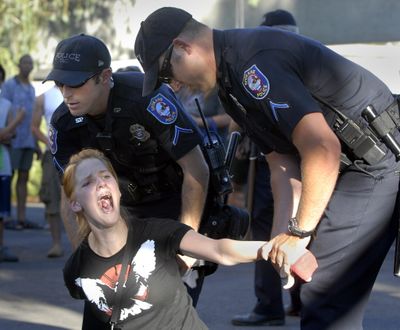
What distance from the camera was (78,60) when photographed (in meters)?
4.81

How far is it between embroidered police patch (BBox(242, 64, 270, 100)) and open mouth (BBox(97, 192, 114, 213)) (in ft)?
2.42

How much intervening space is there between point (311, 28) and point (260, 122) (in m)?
7.81

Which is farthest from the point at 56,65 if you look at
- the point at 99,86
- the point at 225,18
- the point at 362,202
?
the point at 225,18

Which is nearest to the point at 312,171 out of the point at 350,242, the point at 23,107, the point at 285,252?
the point at 285,252

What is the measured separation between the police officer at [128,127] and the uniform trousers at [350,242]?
0.74 meters

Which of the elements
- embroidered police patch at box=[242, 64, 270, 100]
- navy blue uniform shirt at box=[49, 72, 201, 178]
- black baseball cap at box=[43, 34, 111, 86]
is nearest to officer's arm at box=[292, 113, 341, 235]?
embroidered police patch at box=[242, 64, 270, 100]

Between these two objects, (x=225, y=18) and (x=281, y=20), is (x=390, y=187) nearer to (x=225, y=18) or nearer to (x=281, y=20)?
(x=281, y=20)

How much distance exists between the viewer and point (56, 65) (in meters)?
4.87

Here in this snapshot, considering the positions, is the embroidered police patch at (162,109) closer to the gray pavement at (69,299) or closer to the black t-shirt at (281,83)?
the black t-shirt at (281,83)

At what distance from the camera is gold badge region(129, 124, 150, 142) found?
482 cm

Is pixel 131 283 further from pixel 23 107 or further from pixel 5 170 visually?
pixel 23 107

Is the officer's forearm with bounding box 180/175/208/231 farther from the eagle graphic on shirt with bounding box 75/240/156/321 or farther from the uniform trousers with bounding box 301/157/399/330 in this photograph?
the uniform trousers with bounding box 301/157/399/330

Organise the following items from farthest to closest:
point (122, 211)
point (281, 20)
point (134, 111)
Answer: point (281, 20), point (134, 111), point (122, 211)

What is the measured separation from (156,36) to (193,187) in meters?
0.88
